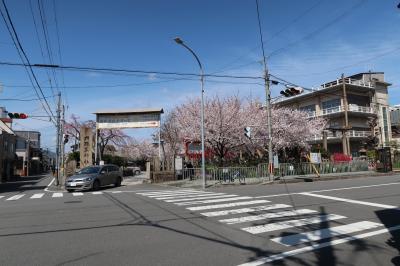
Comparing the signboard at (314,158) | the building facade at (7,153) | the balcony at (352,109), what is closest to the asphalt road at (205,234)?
the signboard at (314,158)

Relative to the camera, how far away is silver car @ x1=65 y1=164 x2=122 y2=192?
2220cm

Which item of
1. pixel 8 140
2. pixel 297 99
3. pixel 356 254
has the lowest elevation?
pixel 356 254

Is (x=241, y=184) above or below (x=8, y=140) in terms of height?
below

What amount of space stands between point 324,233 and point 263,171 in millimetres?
19443

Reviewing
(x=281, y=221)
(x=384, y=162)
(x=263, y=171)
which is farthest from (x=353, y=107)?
(x=281, y=221)

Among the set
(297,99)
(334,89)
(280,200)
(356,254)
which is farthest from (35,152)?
(356,254)

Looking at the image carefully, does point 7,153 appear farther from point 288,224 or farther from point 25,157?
point 288,224

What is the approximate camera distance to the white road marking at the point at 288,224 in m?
8.51

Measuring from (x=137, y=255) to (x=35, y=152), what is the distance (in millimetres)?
96891

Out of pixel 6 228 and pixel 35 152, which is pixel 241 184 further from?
pixel 35 152

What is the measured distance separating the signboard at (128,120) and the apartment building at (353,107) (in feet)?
103

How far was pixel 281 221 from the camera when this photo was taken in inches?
379

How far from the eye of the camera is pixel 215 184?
76.7 ft

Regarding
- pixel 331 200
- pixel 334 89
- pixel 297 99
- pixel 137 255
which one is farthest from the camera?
pixel 297 99
